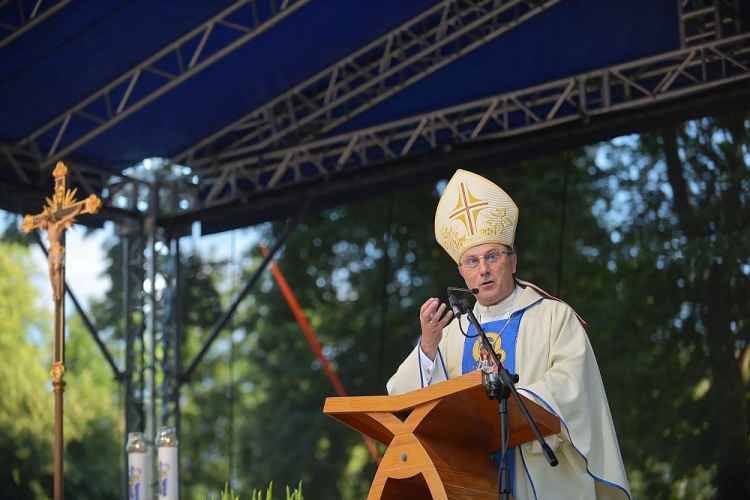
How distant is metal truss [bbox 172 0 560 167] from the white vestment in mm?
3482

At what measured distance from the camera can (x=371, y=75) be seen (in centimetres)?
738

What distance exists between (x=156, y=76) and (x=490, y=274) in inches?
163

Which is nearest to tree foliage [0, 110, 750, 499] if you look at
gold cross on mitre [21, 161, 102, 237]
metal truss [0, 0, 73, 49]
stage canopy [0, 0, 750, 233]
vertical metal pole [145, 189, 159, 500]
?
stage canopy [0, 0, 750, 233]

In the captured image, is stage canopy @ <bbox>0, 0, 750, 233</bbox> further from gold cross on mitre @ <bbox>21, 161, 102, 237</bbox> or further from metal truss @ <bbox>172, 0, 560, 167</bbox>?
gold cross on mitre @ <bbox>21, 161, 102, 237</bbox>

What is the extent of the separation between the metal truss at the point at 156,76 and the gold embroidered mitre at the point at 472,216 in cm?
278

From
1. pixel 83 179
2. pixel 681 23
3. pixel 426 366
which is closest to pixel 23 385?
pixel 83 179

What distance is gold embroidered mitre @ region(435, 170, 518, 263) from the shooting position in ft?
12.5

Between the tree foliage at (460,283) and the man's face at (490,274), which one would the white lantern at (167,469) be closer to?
the man's face at (490,274)

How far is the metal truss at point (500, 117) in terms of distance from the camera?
21.4 ft

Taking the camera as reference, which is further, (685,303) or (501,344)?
(685,303)

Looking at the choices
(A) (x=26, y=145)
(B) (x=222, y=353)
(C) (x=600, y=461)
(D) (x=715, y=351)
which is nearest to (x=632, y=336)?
(D) (x=715, y=351)

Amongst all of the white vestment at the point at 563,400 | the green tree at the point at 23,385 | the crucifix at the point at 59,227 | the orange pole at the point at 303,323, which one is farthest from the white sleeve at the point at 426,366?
the green tree at the point at 23,385

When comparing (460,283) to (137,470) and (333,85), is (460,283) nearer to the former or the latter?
(333,85)

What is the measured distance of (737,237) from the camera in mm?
6836
